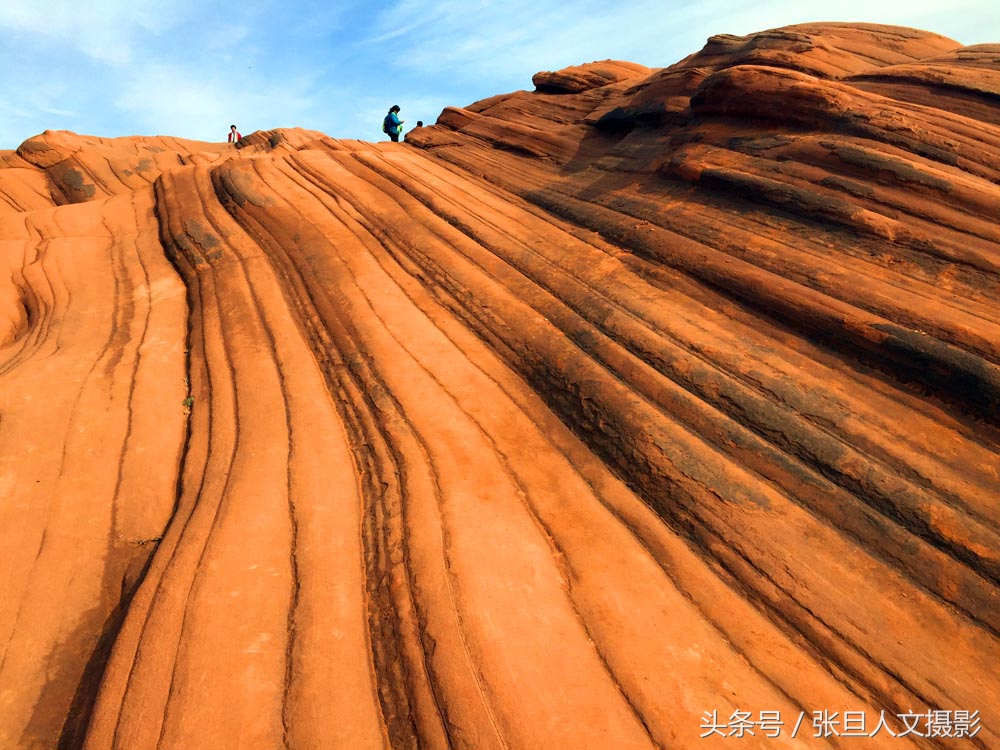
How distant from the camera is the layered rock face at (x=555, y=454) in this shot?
296 centimetres

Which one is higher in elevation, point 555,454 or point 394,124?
A: point 394,124

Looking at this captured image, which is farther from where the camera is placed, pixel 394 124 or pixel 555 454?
pixel 394 124

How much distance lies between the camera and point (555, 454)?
190 inches

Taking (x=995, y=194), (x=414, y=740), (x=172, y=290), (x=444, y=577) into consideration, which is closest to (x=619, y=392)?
(x=444, y=577)

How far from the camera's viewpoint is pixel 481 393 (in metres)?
5.46

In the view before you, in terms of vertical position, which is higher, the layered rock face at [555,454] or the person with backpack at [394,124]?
the person with backpack at [394,124]

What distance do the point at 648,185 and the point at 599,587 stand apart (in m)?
7.14

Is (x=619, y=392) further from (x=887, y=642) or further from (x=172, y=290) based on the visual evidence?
(x=172, y=290)

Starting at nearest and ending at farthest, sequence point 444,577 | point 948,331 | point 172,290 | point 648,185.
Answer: point 444,577 → point 948,331 → point 172,290 → point 648,185

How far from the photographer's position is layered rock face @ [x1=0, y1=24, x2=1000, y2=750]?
296cm

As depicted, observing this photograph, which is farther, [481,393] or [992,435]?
[481,393]

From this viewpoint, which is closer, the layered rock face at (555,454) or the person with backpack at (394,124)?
the layered rock face at (555,454)

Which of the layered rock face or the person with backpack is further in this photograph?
the person with backpack

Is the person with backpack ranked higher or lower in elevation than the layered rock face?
higher
